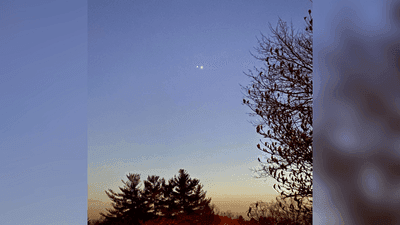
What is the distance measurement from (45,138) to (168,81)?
3285 mm

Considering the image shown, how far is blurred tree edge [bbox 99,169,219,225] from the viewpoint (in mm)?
5809

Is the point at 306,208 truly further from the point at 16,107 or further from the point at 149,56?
the point at 149,56

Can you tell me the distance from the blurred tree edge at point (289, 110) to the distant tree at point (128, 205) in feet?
10.6

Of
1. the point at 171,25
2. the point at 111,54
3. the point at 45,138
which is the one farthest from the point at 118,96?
the point at 45,138

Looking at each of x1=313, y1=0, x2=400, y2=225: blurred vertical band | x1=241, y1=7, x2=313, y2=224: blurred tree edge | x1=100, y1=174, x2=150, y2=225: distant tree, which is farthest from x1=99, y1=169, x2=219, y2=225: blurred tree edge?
x1=313, y1=0, x2=400, y2=225: blurred vertical band

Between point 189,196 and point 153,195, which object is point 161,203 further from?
point 189,196

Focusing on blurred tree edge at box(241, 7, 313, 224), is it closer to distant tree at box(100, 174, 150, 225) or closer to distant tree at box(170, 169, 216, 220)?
distant tree at box(170, 169, 216, 220)

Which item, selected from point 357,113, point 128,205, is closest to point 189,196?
point 128,205

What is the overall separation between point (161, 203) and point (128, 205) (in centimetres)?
83

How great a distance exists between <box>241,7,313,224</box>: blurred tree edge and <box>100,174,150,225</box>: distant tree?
3.23 metres

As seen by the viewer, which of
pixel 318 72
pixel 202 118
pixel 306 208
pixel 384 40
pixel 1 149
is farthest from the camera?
pixel 202 118

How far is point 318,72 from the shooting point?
771 millimetres

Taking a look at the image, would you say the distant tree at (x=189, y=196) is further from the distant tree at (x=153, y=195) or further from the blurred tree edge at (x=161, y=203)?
the distant tree at (x=153, y=195)

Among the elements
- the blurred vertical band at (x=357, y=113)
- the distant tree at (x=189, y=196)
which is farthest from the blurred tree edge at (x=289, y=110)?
the distant tree at (x=189, y=196)
